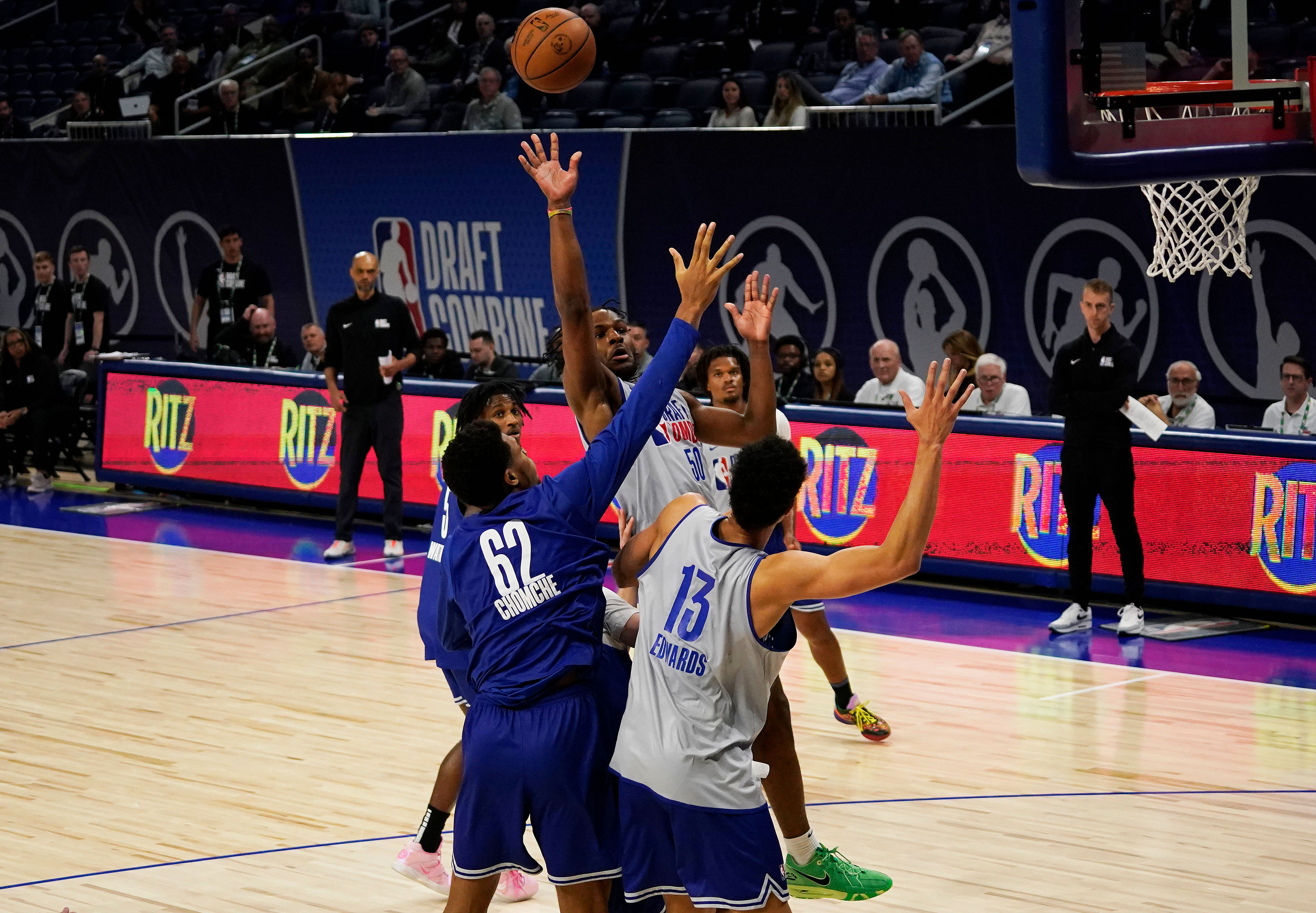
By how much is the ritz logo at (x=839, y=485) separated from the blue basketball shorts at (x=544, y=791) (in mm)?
6738

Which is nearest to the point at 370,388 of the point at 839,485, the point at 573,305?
the point at 839,485

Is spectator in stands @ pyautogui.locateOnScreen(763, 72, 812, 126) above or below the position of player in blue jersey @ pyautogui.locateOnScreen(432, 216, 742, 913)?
above

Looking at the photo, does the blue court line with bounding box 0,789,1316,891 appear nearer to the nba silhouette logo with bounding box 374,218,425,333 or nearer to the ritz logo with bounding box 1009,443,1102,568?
the ritz logo with bounding box 1009,443,1102,568

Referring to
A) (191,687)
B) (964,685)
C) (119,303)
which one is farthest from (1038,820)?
(119,303)

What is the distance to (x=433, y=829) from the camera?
18.2 ft

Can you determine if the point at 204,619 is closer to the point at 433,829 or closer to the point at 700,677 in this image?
the point at 433,829

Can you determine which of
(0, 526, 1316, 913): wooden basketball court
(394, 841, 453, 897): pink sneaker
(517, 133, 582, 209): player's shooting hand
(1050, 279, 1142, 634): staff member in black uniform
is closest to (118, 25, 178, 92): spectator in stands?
(0, 526, 1316, 913): wooden basketball court

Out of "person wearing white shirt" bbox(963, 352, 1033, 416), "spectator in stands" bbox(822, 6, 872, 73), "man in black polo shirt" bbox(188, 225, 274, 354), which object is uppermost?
"spectator in stands" bbox(822, 6, 872, 73)

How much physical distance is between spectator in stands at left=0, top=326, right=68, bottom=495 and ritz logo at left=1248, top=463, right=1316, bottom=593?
10.2m

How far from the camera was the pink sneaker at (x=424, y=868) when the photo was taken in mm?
5641

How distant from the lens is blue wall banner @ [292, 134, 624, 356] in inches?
580

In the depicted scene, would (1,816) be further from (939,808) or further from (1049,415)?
(1049,415)

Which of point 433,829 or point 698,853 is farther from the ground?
point 698,853

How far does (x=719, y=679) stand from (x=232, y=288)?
12.2m
